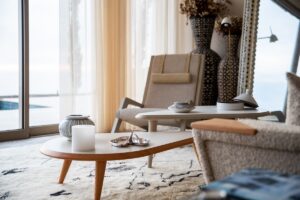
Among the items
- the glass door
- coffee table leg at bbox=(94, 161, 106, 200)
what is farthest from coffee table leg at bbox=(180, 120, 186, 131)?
the glass door

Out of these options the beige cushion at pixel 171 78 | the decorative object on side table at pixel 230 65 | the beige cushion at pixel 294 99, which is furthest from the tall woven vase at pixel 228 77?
the beige cushion at pixel 294 99

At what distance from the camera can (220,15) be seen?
4.08 m

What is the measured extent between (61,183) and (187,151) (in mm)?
1287

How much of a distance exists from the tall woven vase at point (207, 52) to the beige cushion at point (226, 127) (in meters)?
2.68

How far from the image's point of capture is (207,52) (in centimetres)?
379

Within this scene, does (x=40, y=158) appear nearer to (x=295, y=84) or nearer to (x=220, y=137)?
(x=220, y=137)

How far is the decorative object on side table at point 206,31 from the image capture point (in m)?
3.69

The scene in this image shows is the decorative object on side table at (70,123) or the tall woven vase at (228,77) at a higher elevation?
the tall woven vase at (228,77)

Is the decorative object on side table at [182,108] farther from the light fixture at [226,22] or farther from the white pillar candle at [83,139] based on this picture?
the light fixture at [226,22]

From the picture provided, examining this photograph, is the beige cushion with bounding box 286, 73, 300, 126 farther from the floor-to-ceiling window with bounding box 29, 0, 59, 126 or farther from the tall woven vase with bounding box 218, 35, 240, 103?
the floor-to-ceiling window with bounding box 29, 0, 59, 126

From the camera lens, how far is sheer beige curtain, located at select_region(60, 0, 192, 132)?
3.65 m

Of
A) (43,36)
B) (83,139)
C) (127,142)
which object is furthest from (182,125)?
(43,36)

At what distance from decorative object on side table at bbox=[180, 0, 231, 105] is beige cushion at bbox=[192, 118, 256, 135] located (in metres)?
2.68

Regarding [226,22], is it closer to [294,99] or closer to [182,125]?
[182,125]
